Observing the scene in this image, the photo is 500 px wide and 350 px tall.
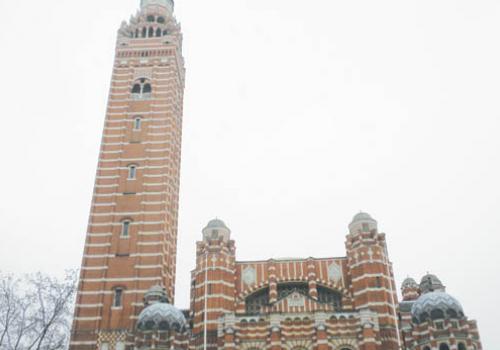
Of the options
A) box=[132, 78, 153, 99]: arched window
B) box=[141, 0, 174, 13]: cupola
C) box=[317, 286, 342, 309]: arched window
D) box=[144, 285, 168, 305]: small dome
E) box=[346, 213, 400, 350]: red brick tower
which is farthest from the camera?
box=[141, 0, 174, 13]: cupola

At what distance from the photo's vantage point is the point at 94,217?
52.9 meters

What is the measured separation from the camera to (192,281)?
54438 millimetres

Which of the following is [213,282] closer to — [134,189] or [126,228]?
[126,228]

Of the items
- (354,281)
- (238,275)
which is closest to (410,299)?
(354,281)

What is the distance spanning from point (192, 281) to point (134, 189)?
38.5 feet

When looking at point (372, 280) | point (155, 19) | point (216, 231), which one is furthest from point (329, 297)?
point (155, 19)

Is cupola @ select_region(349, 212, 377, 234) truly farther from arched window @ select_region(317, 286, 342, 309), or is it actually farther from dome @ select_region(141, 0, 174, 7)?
dome @ select_region(141, 0, 174, 7)

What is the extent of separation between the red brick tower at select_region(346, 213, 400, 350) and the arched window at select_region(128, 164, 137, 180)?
78.2 feet

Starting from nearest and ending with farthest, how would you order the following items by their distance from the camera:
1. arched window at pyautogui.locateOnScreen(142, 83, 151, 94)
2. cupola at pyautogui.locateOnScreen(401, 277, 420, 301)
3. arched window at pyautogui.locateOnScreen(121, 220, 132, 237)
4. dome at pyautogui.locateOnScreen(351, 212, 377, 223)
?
1. dome at pyautogui.locateOnScreen(351, 212, 377, 223)
2. arched window at pyautogui.locateOnScreen(121, 220, 132, 237)
3. arched window at pyautogui.locateOnScreen(142, 83, 151, 94)
4. cupola at pyautogui.locateOnScreen(401, 277, 420, 301)

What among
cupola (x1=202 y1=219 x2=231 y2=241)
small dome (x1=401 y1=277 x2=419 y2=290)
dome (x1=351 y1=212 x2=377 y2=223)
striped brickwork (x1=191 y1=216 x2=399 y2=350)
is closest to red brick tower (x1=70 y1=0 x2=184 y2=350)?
cupola (x1=202 y1=219 x2=231 y2=241)

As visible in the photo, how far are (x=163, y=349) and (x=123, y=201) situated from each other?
1817cm

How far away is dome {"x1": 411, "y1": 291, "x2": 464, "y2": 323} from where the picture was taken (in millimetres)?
40531

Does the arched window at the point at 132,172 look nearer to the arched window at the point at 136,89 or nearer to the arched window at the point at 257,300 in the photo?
the arched window at the point at 136,89

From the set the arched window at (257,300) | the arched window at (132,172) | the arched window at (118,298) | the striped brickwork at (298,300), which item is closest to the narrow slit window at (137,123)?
the arched window at (132,172)
